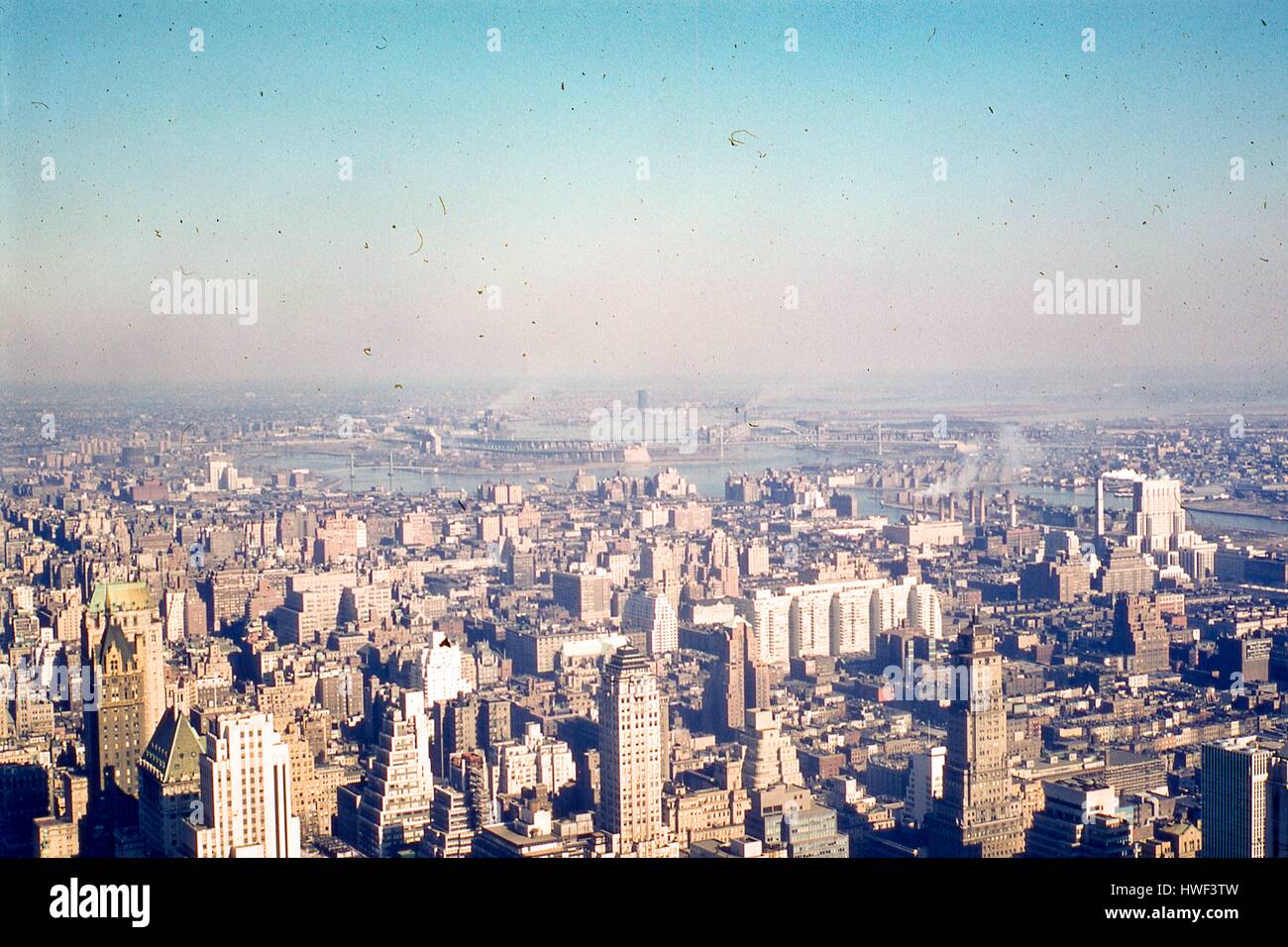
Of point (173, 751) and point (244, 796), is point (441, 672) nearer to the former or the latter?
point (173, 751)

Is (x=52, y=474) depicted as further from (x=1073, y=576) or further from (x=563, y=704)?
(x=1073, y=576)

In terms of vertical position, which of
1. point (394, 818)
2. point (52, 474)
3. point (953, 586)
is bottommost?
point (394, 818)

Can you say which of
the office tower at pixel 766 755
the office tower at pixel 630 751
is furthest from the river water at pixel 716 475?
the office tower at pixel 766 755

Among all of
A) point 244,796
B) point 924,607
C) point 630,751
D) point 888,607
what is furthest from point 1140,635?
point 244,796

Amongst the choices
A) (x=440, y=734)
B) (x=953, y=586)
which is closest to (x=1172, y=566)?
(x=953, y=586)

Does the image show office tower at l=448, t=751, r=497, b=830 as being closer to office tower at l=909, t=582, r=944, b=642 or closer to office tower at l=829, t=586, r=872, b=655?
office tower at l=829, t=586, r=872, b=655

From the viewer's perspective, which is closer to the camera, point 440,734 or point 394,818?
point 394,818
